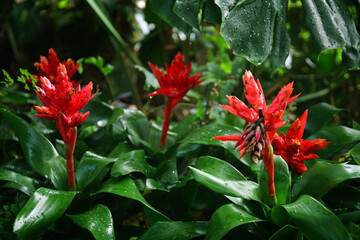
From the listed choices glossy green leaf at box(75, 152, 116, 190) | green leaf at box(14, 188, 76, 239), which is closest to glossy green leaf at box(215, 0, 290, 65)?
glossy green leaf at box(75, 152, 116, 190)

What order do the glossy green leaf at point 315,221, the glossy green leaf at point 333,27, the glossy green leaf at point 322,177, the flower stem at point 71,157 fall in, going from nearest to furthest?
1. the glossy green leaf at point 315,221
2. the glossy green leaf at point 322,177
3. the flower stem at point 71,157
4. the glossy green leaf at point 333,27

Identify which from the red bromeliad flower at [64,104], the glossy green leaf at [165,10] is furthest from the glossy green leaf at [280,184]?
the glossy green leaf at [165,10]

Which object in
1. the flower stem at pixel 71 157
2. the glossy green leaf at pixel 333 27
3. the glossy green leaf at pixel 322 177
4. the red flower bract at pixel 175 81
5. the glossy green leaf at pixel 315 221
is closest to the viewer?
the glossy green leaf at pixel 315 221

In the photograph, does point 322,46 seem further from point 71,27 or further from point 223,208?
point 71,27

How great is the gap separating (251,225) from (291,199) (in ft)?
0.46

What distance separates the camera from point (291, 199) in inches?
38.0

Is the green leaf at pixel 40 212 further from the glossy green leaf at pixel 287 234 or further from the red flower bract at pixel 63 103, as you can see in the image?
the glossy green leaf at pixel 287 234

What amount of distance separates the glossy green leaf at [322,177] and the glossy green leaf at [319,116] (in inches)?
15.9

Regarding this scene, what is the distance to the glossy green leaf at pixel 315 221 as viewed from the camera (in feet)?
2.48

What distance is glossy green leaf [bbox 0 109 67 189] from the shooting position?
1.09 meters

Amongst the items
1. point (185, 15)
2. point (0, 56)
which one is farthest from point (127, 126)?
point (0, 56)

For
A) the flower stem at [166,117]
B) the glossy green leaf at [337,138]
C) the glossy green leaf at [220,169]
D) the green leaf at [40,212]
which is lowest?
the glossy green leaf at [337,138]

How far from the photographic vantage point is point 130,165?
1.07 metres

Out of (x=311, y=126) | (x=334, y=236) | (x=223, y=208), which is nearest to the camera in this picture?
(x=334, y=236)
